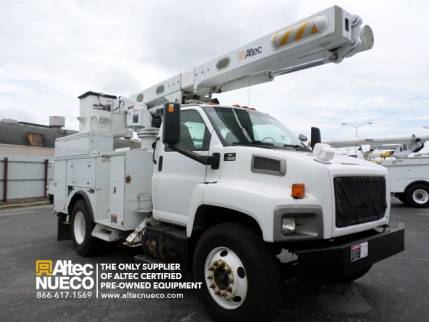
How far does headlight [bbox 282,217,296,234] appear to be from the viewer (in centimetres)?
317

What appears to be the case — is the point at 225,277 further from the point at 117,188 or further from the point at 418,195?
the point at 418,195

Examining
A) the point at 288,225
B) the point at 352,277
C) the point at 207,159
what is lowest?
the point at 352,277

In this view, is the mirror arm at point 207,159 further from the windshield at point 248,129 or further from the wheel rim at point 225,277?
the wheel rim at point 225,277

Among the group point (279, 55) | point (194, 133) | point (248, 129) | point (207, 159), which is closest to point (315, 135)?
point (279, 55)

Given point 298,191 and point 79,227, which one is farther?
point 79,227

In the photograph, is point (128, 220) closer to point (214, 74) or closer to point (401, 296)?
point (214, 74)

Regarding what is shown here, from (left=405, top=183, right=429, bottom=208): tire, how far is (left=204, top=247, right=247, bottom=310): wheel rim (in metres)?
13.9

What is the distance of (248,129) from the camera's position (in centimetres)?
433

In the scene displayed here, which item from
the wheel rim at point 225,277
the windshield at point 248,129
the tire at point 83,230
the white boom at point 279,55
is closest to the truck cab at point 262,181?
the windshield at point 248,129

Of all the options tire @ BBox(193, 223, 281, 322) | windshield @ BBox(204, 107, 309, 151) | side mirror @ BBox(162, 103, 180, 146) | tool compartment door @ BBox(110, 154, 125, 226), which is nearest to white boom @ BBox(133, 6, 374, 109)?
windshield @ BBox(204, 107, 309, 151)

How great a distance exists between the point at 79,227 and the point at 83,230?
0.18 m

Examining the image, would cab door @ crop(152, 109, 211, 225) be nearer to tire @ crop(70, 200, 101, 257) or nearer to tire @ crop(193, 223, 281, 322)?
tire @ crop(193, 223, 281, 322)

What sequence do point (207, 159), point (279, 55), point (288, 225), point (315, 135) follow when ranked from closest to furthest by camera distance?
1. point (288, 225)
2. point (207, 159)
3. point (279, 55)
4. point (315, 135)

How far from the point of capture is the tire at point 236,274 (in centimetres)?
312
